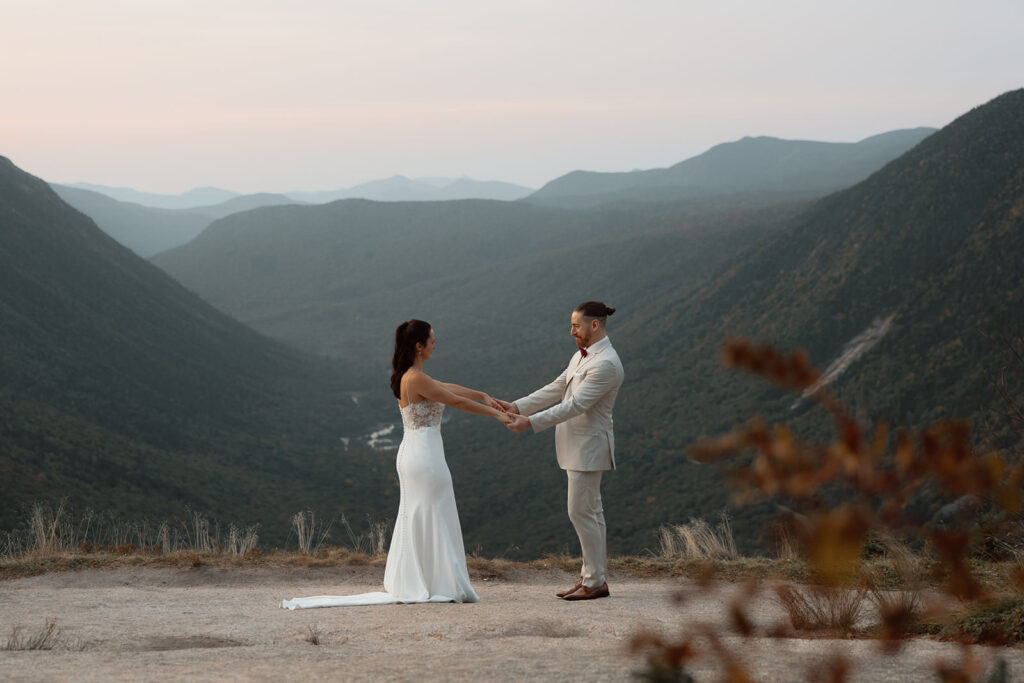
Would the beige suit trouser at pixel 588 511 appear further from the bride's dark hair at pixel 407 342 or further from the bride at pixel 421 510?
the bride's dark hair at pixel 407 342

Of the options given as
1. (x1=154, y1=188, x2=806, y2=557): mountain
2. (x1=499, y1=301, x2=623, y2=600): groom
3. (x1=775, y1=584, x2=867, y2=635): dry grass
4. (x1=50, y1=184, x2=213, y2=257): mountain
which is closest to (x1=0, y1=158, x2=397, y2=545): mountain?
(x1=154, y1=188, x2=806, y2=557): mountain

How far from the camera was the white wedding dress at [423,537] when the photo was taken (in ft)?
23.6

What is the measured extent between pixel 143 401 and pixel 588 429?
26.1 metres

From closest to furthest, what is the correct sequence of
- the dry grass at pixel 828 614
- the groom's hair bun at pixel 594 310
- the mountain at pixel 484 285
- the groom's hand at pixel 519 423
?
the dry grass at pixel 828 614
the groom's hair bun at pixel 594 310
the groom's hand at pixel 519 423
the mountain at pixel 484 285

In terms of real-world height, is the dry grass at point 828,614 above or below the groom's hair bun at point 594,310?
below

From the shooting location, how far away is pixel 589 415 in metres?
7.20

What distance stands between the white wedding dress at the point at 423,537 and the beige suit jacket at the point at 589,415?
0.93 m

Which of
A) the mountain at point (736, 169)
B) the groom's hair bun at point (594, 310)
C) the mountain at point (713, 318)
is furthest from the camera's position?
the mountain at point (736, 169)

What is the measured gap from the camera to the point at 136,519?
20047 mm

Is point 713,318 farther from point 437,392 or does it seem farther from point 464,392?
point 437,392

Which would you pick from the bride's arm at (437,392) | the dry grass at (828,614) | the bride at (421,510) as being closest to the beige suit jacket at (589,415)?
the bride's arm at (437,392)

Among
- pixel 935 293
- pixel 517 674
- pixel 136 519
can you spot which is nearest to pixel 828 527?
pixel 517 674

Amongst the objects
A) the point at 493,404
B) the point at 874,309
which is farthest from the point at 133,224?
the point at 493,404

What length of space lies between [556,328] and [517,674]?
162 feet
